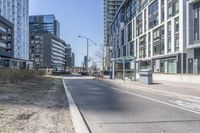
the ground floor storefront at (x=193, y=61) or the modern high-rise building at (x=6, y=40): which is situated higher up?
the modern high-rise building at (x=6, y=40)

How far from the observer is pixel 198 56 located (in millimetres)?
47312

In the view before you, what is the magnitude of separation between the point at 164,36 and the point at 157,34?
222 inches

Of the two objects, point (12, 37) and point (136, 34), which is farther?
point (12, 37)

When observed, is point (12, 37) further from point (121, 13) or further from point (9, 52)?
point (121, 13)

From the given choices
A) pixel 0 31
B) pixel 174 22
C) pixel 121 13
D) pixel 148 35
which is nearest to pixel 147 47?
pixel 148 35

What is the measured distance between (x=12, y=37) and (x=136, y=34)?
5287cm

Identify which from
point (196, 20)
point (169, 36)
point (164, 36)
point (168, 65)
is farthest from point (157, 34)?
point (196, 20)

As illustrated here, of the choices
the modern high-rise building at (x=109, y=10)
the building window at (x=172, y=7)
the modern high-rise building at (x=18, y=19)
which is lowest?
the building window at (x=172, y=7)

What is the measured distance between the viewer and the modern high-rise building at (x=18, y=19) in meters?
121

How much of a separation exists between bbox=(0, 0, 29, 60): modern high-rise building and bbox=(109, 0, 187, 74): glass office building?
1627 inches

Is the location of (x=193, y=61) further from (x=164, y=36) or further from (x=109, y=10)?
(x=109, y=10)

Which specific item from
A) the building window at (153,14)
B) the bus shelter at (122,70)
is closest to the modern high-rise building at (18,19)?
the building window at (153,14)

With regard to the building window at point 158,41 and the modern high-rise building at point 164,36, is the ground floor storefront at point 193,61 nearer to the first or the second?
the modern high-rise building at point 164,36

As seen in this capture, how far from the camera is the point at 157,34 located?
6838cm
